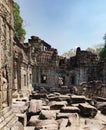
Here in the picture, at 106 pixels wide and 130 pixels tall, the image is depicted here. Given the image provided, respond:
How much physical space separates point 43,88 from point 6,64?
17896mm

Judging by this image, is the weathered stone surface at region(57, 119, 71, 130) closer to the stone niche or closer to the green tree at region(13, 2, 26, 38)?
the stone niche

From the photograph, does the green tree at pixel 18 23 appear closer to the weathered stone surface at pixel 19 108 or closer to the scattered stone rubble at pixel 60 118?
the weathered stone surface at pixel 19 108

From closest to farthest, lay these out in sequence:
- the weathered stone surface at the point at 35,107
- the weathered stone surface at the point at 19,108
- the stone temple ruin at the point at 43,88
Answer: the stone temple ruin at the point at 43,88, the weathered stone surface at the point at 19,108, the weathered stone surface at the point at 35,107

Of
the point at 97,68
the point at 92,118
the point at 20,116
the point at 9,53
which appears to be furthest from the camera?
the point at 97,68

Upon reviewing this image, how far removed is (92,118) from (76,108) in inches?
30.0

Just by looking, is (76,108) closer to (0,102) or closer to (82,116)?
(82,116)

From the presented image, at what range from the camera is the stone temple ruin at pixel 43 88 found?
6949mm

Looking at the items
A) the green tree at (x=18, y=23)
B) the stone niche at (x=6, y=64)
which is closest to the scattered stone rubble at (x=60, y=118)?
the stone niche at (x=6, y=64)

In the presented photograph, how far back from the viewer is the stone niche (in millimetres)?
6266

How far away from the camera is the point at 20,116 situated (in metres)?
8.41

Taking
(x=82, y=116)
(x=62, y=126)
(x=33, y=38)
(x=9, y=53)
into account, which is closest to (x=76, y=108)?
(x=82, y=116)

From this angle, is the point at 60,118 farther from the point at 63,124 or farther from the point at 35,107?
the point at 35,107

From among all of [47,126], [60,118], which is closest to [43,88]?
[60,118]

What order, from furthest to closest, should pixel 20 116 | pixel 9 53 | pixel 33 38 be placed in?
pixel 33 38, pixel 20 116, pixel 9 53
